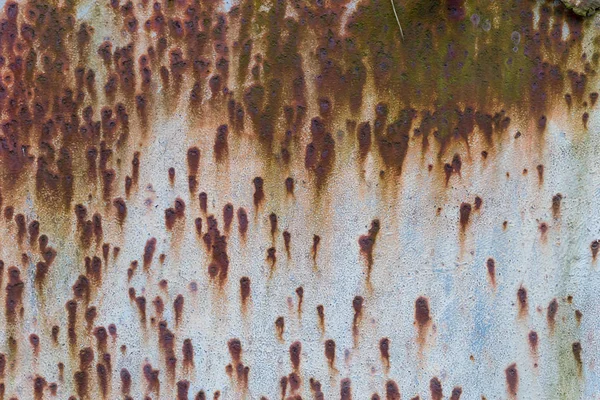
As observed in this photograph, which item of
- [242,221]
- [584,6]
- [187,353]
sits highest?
[584,6]

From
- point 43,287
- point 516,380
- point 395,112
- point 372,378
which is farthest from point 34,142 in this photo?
point 516,380

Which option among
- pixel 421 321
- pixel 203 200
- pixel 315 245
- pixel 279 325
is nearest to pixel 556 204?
pixel 421 321

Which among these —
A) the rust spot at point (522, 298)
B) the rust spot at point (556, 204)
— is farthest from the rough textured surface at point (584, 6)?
the rust spot at point (522, 298)

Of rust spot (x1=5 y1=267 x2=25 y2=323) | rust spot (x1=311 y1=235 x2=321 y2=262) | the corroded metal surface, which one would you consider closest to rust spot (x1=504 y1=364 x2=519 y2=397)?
the corroded metal surface

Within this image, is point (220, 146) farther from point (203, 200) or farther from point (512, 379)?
point (512, 379)

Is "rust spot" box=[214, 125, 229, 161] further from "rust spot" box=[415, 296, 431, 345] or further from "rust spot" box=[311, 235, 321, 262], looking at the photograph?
"rust spot" box=[415, 296, 431, 345]

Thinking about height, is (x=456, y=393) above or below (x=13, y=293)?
below

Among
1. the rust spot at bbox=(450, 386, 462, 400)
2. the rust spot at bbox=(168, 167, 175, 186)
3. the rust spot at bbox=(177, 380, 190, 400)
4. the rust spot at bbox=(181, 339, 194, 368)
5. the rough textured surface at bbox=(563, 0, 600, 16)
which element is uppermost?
the rough textured surface at bbox=(563, 0, 600, 16)

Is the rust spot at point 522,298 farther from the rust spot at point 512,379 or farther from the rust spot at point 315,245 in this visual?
the rust spot at point 315,245
